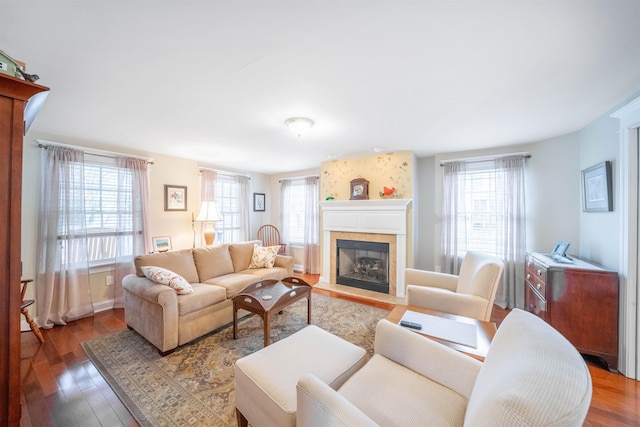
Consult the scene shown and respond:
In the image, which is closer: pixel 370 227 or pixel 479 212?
pixel 479 212

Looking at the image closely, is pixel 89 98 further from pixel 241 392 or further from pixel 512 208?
pixel 512 208

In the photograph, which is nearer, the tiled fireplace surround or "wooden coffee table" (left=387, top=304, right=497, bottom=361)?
"wooden coffee table" (left=387, top=304, right=497, bottom=361)

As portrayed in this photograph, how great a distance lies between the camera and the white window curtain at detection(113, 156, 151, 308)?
3.31m

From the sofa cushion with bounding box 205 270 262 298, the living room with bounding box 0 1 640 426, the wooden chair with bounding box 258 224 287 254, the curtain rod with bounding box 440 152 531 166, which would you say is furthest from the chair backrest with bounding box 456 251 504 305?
the wooden chair with bounding box 258 224 287 254

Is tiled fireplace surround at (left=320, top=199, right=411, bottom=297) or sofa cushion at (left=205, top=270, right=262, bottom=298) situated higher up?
tiled fireplace surround at (left=320, top=199, right=411, bottom=297)

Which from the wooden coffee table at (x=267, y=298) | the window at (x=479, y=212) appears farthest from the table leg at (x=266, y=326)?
the window at (x=479, y=212)

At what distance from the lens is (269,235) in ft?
18.4

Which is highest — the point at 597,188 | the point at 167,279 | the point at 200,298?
the point at 597,188

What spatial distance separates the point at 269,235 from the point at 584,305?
5.04 metres

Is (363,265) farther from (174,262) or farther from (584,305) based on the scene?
(174,262)

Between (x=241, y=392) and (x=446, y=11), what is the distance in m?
2.26

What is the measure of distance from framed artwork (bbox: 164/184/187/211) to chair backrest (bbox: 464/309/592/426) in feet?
14.5

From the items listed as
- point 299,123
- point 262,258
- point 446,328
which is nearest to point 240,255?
point 262,258

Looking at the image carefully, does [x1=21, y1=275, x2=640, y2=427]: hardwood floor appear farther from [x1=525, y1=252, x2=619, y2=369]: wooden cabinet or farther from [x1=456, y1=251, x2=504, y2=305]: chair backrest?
[x1=456, y1=251, x2=504, y2=305]: chair backrest
